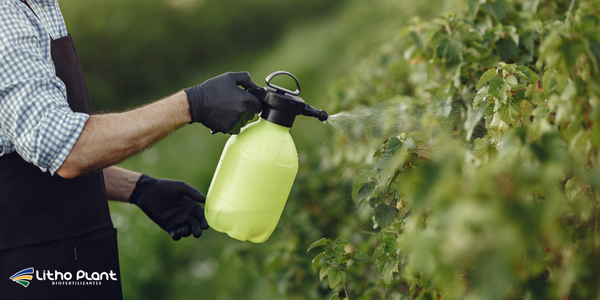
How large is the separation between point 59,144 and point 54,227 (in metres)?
0.43

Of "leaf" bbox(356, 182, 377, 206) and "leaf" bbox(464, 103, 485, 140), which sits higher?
"leaf" bbox(464, 103, 485, 140)

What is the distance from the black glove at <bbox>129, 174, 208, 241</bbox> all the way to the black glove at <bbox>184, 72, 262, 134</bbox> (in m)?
0.61

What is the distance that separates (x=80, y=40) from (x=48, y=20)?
631cm

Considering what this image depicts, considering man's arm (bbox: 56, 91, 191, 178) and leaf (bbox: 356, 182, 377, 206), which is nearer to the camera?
man's arm (bbox: 56, 91, 191, 178)

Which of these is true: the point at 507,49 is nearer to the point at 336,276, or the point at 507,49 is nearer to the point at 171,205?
the point at 336,276

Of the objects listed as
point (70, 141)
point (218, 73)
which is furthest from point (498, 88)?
point (218, 73)

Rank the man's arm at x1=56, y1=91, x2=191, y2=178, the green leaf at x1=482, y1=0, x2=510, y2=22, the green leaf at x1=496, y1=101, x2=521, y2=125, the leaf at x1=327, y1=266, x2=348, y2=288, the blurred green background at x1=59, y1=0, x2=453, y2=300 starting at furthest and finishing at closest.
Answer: the blurred green background at x1=59, y1=0, x2=453, y2=300, the green leaf at x1=482, y1=0, x2=510, y2=22, the leaf at x1=327, y1=266, x2=348, y2=288, the man's arm at x1=56, y1=91, x2=191, y2=178, the green leaf at x1=496, y1=101, x2=521, y2=125

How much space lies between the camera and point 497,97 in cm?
125

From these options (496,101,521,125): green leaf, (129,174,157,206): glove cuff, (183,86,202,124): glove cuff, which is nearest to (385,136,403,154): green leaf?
(496,101,521,125): green leaf

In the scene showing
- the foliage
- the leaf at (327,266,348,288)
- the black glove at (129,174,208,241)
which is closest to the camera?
the foliage

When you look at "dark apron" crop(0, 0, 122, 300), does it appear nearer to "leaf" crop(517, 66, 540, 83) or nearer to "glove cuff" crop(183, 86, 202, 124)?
"glove cuff" crop(183, 86, 202, 124)

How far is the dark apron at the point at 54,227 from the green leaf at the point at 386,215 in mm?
1098

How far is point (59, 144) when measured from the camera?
1.30 meters

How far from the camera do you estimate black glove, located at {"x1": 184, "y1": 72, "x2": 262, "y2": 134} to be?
154 cm
